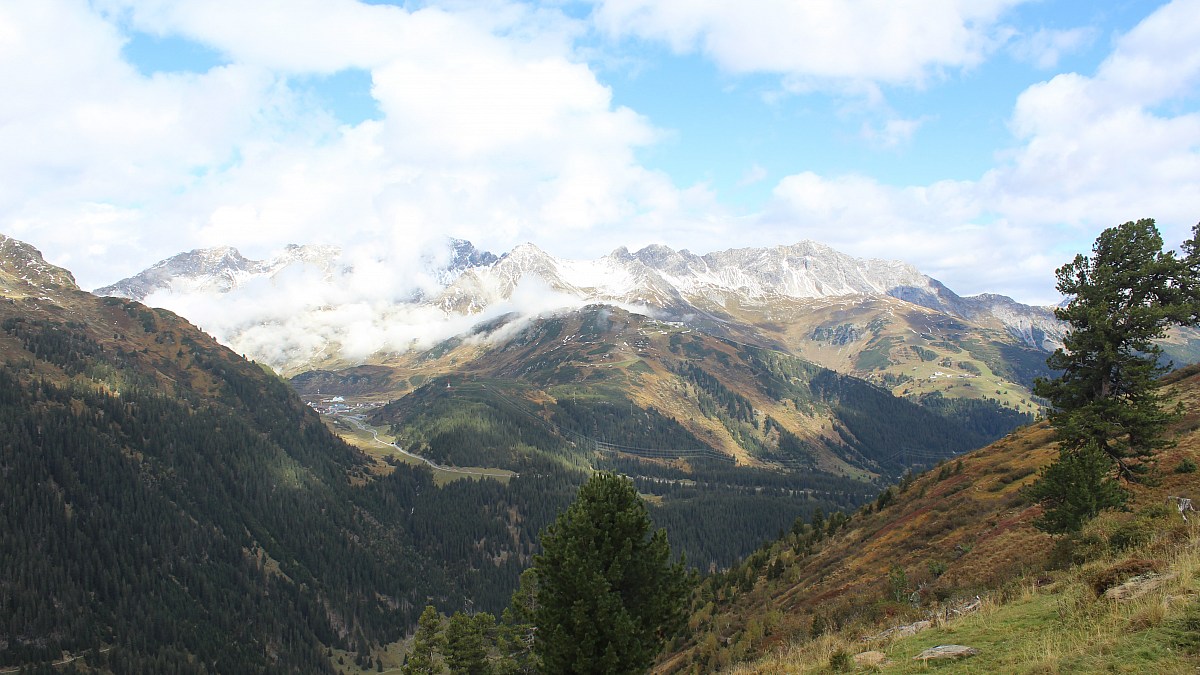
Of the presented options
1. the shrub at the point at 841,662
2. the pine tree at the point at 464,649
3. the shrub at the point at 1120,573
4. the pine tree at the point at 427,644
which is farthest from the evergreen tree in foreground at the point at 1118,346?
the pine tree at the point at 427,644

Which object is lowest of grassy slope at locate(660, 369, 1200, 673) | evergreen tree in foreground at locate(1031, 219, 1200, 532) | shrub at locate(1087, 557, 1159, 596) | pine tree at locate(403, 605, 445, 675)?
pine tree at locate(403, 605, 445, 675)

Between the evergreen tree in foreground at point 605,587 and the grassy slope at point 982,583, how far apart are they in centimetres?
576

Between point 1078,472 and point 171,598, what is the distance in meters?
203

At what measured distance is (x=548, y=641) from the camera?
3178 cm

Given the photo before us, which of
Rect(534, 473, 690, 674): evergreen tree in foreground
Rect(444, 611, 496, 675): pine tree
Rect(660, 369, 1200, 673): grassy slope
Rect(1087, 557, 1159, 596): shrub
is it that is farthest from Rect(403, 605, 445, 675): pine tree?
Rect(1087, 557, 1159, 596): shrub

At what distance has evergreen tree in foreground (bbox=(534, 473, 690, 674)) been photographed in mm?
31188

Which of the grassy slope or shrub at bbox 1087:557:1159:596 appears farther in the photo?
shrub at bbox 1087:557:1159:596

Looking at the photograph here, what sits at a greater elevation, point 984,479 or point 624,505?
point 624,505

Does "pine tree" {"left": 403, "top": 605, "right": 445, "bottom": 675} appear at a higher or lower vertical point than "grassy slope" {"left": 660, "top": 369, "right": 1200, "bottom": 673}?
lower

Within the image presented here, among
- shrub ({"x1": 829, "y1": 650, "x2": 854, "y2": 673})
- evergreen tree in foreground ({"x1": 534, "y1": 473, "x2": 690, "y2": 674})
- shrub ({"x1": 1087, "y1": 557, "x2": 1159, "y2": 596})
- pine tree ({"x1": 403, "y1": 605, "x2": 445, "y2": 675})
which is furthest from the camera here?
pine tree ({"x1": 403, "y1": 605, "x2": 445, "y2": 675})

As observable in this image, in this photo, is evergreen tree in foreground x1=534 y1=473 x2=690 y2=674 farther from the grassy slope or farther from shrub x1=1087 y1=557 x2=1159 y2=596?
shrub x1=1087 y1=557 x2=1159 y2=596

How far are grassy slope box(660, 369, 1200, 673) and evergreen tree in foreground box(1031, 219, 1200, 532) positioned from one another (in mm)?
3032

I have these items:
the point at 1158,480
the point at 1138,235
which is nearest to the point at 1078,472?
the point at 1158,480

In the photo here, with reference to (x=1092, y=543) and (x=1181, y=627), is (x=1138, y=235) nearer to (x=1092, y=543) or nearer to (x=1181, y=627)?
(x=1092, y=543)
